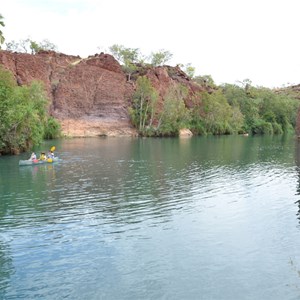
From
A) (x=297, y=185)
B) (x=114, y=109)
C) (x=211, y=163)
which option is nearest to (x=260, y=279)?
(x=297, y=185)

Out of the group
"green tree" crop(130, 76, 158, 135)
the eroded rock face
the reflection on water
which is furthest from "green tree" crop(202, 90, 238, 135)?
the reflection on water

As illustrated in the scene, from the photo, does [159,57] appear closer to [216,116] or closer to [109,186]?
[216,116]

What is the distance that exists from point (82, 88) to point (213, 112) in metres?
33.0

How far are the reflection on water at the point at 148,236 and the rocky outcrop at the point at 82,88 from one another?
59904mm

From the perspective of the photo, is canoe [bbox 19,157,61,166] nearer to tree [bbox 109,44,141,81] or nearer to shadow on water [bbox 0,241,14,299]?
shadow on water [bbox 0,241,14,299]

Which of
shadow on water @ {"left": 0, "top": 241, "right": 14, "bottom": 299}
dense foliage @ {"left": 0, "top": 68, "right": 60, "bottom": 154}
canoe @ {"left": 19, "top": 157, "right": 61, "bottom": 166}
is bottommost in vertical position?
shadow on water @ {"left": 0, "top": 241, "right": 14, "bottom": 299}

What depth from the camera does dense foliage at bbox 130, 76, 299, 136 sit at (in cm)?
9112

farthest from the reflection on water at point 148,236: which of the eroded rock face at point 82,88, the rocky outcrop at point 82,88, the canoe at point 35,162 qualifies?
the eroded rock face at point 82,88

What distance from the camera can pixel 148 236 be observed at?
1505 centimetres

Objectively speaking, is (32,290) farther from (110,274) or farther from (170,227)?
(170,227)

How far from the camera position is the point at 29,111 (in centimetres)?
4122

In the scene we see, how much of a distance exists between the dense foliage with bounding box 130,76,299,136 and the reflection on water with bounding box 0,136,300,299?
6283 cm

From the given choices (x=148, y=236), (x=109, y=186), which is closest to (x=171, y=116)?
(x=109, y=186)

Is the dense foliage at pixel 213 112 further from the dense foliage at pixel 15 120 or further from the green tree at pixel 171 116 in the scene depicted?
the dense foliage at pixel 15 120
